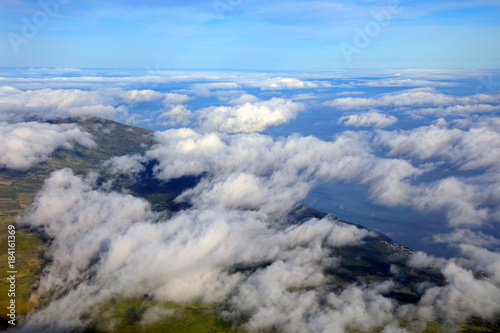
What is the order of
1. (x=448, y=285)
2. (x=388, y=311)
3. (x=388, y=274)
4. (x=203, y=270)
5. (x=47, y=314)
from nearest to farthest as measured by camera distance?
(x=47, y=314) → (x=388, y=311) → (x=448, y=285) → (x=203, y=270) → (x=388, y=274)

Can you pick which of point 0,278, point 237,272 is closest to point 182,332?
point 237,272

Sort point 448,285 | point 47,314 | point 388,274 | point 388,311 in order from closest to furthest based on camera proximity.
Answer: point 47,314 < point 388,311 < point 448,285 < point 388,274

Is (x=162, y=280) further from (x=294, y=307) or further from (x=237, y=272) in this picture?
(x=294, y=307)

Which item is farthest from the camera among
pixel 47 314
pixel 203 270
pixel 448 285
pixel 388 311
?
pixel 203 270

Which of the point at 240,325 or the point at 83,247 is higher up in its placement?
the point at 83,247

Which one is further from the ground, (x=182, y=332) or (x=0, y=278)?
(x=0, y=278)

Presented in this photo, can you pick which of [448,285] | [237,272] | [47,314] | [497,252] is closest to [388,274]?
[448,285]

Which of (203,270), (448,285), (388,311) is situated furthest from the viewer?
(203,270)

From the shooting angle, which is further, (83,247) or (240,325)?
(83,247)

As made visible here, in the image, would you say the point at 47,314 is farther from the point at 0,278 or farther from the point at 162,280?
the point at 162,280
